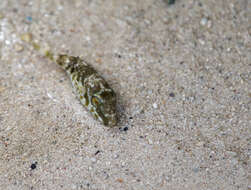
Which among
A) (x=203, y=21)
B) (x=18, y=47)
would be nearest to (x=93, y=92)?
(x=18, y=47)

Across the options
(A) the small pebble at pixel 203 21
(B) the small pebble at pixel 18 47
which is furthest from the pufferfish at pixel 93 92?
(A) the small pebble at pixel 203 21

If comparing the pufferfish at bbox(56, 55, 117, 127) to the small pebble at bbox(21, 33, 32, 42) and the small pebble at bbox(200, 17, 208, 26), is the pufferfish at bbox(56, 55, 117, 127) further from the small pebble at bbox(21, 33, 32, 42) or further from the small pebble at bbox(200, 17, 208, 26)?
the small pebble at bbox(200, 17, 208, 26)

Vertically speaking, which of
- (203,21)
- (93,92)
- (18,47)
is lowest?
(18,47)

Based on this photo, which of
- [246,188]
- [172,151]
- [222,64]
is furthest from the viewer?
[222,64]

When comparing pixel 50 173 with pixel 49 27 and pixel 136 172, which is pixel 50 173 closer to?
pixel 136 172

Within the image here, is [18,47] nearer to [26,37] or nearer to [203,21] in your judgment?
[26,37]

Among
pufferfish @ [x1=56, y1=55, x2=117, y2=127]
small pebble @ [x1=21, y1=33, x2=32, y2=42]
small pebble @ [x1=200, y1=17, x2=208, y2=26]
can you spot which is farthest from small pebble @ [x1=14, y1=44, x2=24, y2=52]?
small pebble @ [x1=200, y1=17, x2=208, y2=26]

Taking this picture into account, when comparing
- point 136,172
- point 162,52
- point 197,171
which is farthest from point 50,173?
point 162,52

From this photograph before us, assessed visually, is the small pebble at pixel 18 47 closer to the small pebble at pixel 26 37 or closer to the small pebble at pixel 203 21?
the small pebble at pixel 26 37
